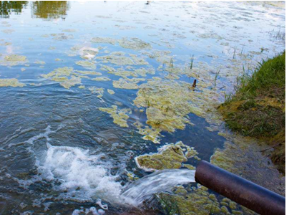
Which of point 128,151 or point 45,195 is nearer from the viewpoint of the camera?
point 45,195

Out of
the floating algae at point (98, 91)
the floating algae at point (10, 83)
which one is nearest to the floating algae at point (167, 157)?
the floating algae at point (98, 91)

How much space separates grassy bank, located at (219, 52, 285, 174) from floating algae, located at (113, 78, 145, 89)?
1.74 m

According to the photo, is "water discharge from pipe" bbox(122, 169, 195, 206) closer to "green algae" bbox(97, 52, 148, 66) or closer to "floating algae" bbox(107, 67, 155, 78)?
"floating algae" bbox(107, 67, 155, 78)

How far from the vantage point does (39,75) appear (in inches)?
212

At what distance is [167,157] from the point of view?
11.3 ft

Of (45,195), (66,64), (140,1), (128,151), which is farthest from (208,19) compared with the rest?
(45,195)

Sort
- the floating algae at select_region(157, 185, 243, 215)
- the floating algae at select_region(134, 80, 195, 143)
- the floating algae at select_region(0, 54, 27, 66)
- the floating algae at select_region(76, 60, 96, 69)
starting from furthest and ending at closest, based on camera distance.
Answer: the floating algae at select_region(76, 60, 96, 69), the floating algae at select_region(0, 54, 27, 66), the floating algae at select_region(134, 80, 195, 143), the floating algae at select_region(157, 185, 243, 215)

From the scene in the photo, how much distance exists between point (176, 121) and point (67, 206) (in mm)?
2216

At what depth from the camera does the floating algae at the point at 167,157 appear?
10.7 ft

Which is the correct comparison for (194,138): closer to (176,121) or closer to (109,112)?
(176,121)

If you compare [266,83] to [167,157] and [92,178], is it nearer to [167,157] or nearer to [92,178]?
[167,157]

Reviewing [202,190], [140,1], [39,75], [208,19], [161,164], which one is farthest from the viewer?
[140,1]

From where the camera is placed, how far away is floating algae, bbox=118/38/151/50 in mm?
7543

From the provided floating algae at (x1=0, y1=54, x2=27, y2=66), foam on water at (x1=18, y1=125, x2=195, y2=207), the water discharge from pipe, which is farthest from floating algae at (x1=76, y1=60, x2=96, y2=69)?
the water discharge from pipe
